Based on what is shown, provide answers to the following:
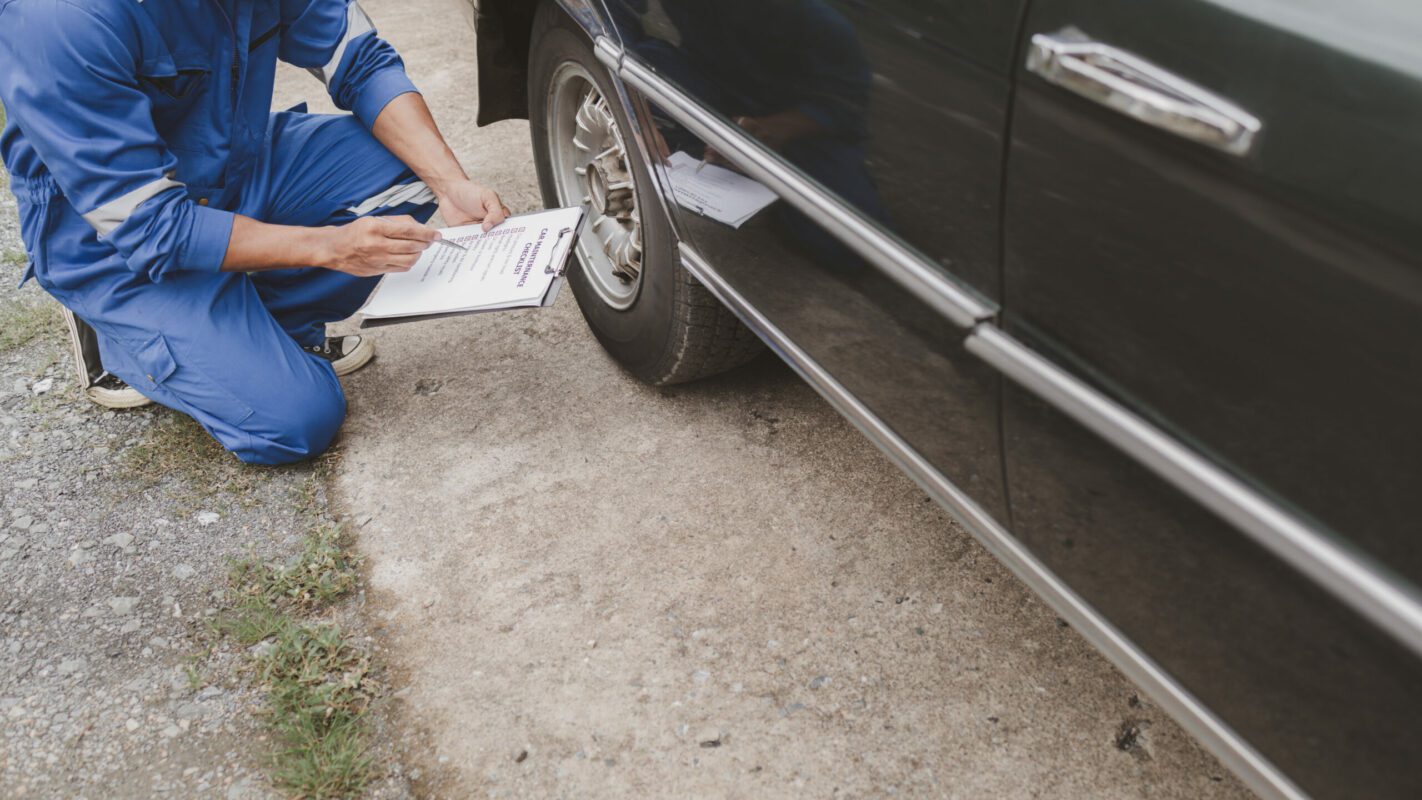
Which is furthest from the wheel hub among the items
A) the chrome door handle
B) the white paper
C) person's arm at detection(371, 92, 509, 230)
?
the chrome door handle

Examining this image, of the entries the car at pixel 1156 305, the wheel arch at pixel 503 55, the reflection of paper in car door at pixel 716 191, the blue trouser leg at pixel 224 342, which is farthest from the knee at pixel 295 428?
the car at pixel 1156 305

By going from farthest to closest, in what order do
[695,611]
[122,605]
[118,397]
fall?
[118,397]
[122,605]
[695,611]

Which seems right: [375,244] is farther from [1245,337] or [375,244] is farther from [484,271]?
[1245,337]

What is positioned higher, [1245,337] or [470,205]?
[1245,337]

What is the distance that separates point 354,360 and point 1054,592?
73.6 inches

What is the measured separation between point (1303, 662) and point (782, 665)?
3.08 ft

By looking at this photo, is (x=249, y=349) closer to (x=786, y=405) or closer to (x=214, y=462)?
(x=214, y=462)

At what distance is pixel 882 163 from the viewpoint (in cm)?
133

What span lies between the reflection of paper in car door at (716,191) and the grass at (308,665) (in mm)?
940

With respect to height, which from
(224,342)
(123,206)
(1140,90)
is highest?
(1140,90)

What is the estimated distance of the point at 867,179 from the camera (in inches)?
54.0

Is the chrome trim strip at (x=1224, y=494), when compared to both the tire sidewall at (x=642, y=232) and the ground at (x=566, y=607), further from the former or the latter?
the tire sidewall at (x=642, y=232)

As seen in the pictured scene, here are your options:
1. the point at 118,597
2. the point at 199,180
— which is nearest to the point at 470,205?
the point at 199,180

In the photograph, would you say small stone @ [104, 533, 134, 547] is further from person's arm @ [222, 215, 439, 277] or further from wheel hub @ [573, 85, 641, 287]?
wheel hub @ [573, 85, 641, 287]
